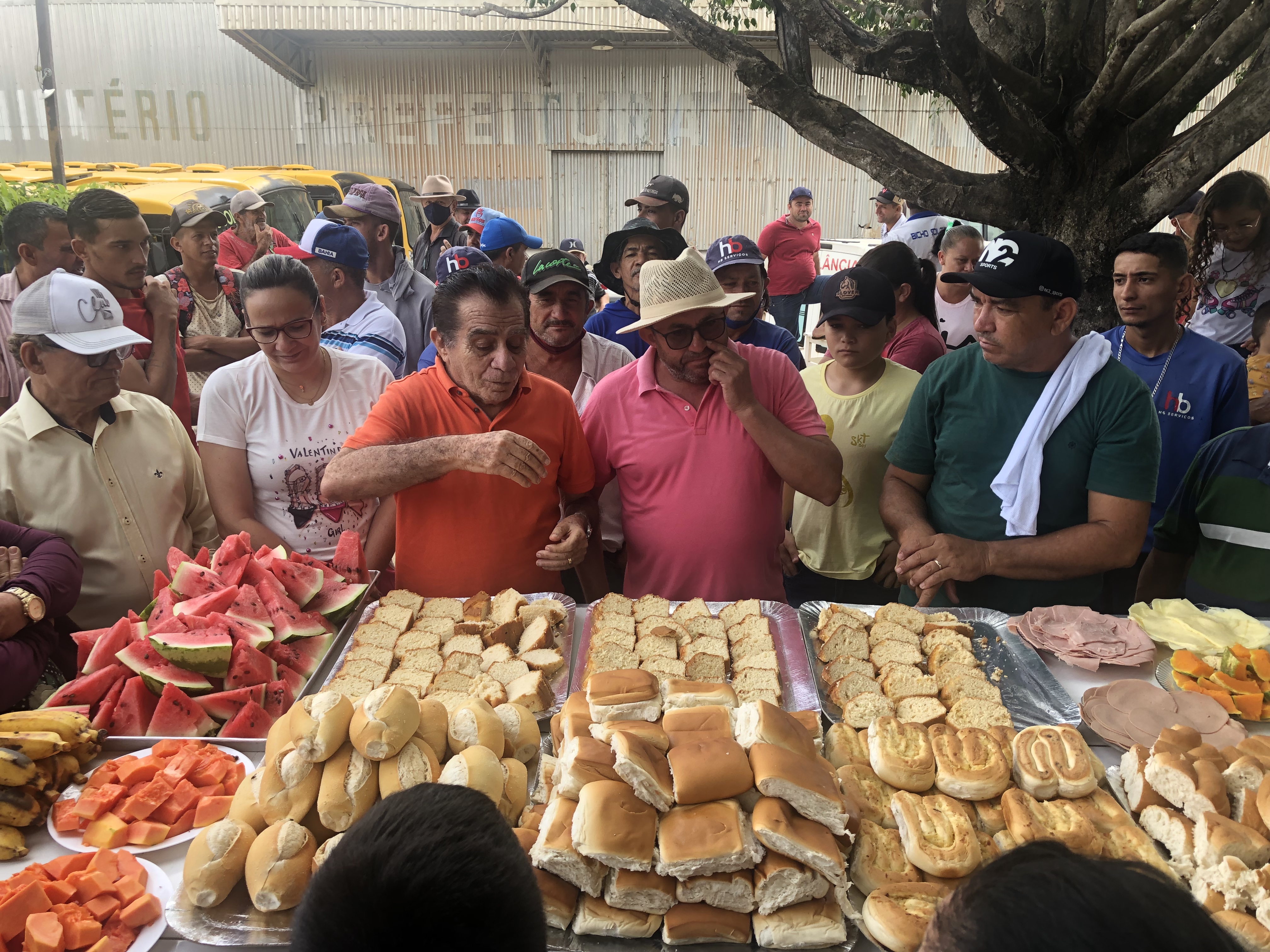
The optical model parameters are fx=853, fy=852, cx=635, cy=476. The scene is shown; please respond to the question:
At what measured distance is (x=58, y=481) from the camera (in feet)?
10.2

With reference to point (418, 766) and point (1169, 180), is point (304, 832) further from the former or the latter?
point (1169, 180)

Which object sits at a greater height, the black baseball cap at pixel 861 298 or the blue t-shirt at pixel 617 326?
the black baseball cap at pixel 861 298

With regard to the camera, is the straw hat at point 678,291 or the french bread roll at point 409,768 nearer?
the french bread roll at point 409,768

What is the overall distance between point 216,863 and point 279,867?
136mm

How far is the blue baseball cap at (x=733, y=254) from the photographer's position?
5.19 m

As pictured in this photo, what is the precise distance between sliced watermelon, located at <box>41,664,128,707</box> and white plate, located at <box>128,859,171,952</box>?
0.71m

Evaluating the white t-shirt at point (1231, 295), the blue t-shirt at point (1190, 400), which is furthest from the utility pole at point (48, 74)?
the white t-shirt at point (1231, 295)

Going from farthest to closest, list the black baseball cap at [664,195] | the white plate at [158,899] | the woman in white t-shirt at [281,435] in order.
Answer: the black baseball cap at [664,195], the woman in white t-shirt at [281,435], the white plate at [158,899]

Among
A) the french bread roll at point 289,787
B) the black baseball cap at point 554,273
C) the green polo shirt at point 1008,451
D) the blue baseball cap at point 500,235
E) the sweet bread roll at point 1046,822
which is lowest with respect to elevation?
the sweet bread roll at point 1046,822

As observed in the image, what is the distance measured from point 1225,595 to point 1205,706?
107 centimetres

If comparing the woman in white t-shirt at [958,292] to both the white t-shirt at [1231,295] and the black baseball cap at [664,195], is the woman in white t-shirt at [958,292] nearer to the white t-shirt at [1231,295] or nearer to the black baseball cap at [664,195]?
the white t-shirt at [1231,295]

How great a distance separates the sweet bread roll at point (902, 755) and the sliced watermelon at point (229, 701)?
1716 mm

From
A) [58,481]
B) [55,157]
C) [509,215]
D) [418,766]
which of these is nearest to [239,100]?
[509,215]

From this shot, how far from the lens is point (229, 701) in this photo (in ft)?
8.07
